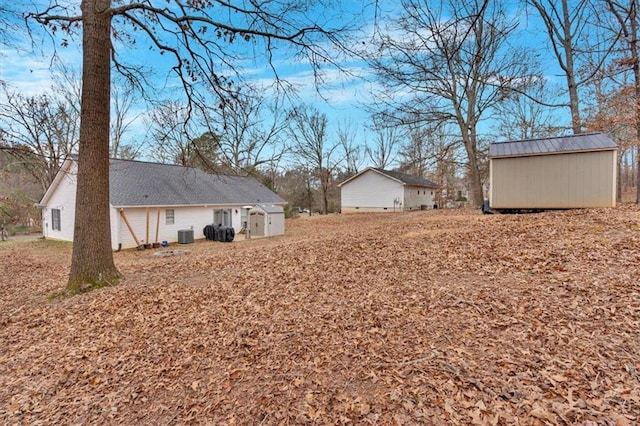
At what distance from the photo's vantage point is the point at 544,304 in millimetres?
3646

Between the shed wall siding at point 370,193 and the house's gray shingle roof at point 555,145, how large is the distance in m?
16.2

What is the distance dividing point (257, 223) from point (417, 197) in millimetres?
18619

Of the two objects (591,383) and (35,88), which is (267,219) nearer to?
(35,88)

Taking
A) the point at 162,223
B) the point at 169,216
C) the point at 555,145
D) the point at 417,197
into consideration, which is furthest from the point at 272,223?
the point at 417,197

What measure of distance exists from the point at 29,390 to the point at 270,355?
7.69 feet

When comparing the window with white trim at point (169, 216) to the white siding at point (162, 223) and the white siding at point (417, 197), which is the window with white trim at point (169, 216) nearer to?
the white siding at point (162, 223)

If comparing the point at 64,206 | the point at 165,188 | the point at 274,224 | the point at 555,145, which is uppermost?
the point at 555,145

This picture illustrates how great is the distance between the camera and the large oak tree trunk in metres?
5.59

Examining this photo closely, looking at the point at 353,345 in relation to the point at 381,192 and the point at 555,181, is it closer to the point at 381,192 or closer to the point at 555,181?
the point at 555,181

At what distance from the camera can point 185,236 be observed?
16.6 meters

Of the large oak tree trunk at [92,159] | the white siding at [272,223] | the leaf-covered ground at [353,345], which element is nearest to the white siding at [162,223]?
the white siding at [272,223]

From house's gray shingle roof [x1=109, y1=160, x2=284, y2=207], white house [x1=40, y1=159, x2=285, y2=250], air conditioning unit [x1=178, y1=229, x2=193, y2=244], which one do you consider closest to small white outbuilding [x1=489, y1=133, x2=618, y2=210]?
white house [x1=40, y1=159, x2=285, y2=250]

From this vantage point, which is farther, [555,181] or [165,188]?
[165,188]

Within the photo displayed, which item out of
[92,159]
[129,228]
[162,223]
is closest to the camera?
[92,159]
